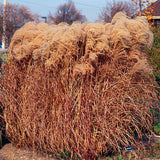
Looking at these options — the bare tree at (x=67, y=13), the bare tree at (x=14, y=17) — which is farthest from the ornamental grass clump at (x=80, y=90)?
the bare tree at (x=67, y=13)

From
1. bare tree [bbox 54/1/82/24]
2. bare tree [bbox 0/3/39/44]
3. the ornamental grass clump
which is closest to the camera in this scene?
the ornamental grass clump

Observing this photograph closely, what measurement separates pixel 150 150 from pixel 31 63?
8.70 feet

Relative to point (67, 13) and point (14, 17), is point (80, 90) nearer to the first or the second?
point (14, 17)

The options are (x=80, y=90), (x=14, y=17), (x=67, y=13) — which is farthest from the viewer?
(x=67, y=13)

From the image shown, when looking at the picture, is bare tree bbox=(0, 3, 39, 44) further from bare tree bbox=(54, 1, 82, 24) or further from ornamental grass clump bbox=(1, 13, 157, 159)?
ornamental grass clump bbox=(1, 13, 157, 159)

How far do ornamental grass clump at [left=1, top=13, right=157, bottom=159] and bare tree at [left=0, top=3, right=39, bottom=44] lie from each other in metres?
18.3

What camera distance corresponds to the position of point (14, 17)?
79.6 ft

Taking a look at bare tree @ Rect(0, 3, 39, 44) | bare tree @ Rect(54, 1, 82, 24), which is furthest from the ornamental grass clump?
bare tree @ Rect(54, 1, 82, 24)

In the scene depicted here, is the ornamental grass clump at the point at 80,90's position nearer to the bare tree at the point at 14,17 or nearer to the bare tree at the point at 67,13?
the bare tree at the point at 14,17

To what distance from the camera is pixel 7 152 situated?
15.2 feet

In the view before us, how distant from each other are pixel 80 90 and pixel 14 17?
2149 centimetres

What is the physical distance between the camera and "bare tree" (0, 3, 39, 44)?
899 inches

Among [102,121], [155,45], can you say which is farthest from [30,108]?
[155,45]

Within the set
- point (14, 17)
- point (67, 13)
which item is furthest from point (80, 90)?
point (67, 13)
